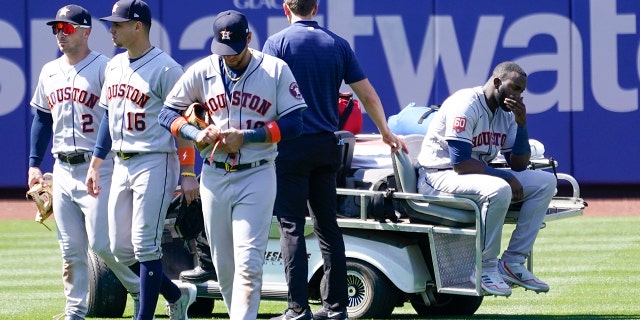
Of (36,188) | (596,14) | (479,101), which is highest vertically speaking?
(596,14)

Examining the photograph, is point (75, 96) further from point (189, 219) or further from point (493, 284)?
point (493, 284)

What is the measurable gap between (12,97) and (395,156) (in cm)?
1056

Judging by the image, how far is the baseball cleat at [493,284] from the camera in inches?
282

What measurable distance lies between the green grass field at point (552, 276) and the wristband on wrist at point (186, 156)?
1.74m

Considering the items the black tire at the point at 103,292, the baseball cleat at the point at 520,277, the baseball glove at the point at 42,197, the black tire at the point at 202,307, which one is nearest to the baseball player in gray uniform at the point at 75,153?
the baseball glove at the point at 42,197

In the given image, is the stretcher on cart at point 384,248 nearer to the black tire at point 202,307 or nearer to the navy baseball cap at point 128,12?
the black tire at point 202,307

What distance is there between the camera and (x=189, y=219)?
7.04 meters

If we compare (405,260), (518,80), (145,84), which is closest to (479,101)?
(518,80)

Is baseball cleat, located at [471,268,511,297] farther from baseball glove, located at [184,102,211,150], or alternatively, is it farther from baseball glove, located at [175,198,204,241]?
baseball glove, located at [184,102,211,150]

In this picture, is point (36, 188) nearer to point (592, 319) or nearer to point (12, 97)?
point (592, 319)

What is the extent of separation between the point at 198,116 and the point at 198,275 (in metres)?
1.89

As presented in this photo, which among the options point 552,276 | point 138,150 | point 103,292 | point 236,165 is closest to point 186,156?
point 138,150

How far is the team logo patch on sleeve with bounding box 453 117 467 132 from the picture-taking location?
7352mm

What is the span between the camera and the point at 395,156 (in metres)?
7.36
